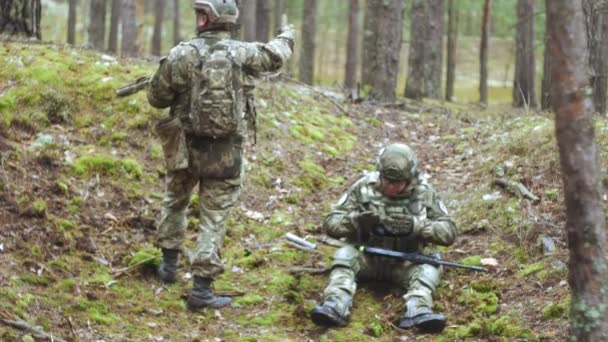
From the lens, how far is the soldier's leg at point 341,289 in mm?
6004

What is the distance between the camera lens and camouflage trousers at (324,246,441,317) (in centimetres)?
620

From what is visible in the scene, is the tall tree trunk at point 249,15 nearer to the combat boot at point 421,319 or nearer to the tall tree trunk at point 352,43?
the tall tree trunk at point 352,43

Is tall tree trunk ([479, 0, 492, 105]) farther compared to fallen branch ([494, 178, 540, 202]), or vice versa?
tall tree trunk ([479, 0, 492, 105])

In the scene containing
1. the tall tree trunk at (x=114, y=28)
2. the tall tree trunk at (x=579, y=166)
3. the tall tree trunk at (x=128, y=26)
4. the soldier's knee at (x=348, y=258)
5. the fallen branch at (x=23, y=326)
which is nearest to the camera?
the tall tree trunk at (x=579, y=166)

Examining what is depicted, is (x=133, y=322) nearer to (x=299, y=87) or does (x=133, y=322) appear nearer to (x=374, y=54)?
(x=299, y=87)

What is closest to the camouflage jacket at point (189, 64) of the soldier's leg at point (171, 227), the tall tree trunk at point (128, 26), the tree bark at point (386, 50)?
the soldier's leg at point (171, 227)

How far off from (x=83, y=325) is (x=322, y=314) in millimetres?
1887

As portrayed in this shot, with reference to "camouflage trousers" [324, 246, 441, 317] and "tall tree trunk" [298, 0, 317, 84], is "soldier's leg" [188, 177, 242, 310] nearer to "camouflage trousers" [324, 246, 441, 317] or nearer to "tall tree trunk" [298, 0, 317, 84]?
"camouflage trousers" [324, 246, 441, 317]

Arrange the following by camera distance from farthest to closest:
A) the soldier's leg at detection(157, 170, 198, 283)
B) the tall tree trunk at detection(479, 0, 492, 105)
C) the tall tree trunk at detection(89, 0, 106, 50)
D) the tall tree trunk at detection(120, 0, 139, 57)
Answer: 1. the tall tree trunk at detection(479, 0, 492, 105)
2. the tall tree trunk at detection(89, 0, 106, 50)
3. the tall tree trunk at detection(120, 0, 139, 57)
4. the soldier's leg at detection(157, 170, 198, 283)

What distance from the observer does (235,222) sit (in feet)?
27.4

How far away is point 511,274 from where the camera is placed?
682 cm

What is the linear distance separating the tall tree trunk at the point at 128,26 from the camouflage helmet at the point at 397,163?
800 centimetres

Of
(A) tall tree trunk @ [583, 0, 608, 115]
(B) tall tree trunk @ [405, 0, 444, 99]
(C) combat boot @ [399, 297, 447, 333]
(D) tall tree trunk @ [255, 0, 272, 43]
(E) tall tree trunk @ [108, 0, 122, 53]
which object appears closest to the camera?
(C) combat boot @ [399, 297, 447, 333]

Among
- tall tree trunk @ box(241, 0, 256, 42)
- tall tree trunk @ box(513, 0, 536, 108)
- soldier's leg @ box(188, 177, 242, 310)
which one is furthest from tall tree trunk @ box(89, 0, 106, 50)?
soldier's leg @ box(188, 177, 242, 310)
